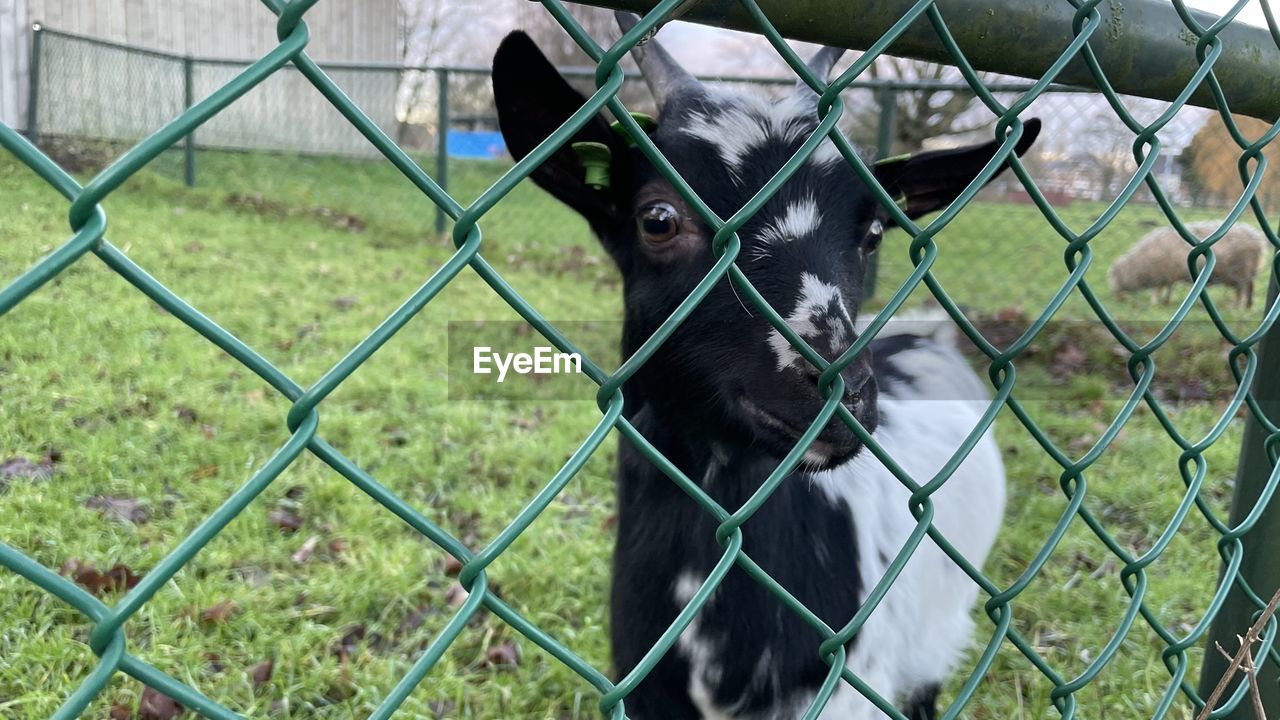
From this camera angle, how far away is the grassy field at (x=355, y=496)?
233 cm

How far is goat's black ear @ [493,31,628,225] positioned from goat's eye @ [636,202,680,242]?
0.40 feet

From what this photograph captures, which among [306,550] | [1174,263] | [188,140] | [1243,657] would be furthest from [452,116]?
[1243,657]

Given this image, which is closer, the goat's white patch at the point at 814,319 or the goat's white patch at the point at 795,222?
the goat's white patch at the point at 814,319

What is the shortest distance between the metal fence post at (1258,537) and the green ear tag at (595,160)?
4.15ft

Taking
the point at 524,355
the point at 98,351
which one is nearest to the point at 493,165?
the point at 524,355

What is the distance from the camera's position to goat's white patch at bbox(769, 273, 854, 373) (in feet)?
4.26

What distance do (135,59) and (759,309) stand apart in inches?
425

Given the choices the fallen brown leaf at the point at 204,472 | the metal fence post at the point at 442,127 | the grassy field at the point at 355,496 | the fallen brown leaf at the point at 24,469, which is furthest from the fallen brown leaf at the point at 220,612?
the metal fence post at the point at 442,127

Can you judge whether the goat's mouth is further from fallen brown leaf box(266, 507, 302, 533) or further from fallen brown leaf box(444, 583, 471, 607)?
fallen brown leaf box(266, 507, 302, 533)

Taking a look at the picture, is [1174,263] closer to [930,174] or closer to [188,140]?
[930,174]

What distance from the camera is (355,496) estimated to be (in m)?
3.22

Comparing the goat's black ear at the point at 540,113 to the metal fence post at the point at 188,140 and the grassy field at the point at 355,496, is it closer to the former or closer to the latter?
the grassy field at the point at 355,496

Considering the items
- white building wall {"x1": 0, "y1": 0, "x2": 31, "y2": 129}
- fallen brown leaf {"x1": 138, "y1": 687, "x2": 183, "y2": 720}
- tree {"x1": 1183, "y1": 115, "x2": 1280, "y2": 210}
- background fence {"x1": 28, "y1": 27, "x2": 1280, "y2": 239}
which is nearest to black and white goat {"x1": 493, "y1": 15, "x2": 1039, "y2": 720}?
fallen brown leaf {"x1": 138, "y1": 687, "x2": 183, "y2": 720}

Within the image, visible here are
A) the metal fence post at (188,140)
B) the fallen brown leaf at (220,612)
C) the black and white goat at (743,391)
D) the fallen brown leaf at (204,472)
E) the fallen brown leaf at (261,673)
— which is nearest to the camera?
the black and white goat at (743,391)
